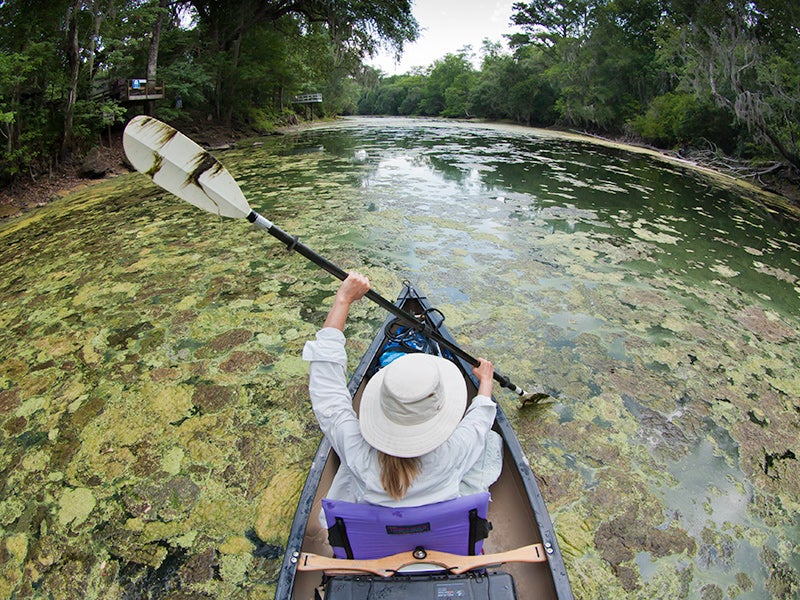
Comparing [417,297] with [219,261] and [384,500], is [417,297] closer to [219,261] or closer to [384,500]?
[384,500]

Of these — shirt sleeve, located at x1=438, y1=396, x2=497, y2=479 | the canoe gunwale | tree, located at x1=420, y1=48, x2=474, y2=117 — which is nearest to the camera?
shirt sleeve, located at x1=438, y1=396, x2=497, y2=479

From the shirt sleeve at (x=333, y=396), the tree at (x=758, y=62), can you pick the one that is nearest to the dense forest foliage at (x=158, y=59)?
the shirt sleeve at (x=333, y=396)

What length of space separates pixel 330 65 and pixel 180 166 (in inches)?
857

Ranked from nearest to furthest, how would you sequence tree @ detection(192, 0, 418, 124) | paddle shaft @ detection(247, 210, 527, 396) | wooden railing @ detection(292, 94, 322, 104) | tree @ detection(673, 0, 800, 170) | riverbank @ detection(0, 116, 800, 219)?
paddle shaft @ detection(247, 210, 527, 396)
riverbank @ detection(0, 116, 800, 219)
tree @ detection(673, 0, 800, 170)
tree @ detection(192, 0, 418, 124)
wooden railing @ detection(292, 94, 322, 104)

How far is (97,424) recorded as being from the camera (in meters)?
2.88

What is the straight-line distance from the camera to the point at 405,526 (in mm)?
1392

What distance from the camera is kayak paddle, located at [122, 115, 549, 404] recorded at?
2.11 m

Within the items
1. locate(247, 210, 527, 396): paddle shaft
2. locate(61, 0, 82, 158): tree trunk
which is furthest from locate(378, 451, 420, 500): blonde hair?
locate(61, 0, 82, 158): tree trunk

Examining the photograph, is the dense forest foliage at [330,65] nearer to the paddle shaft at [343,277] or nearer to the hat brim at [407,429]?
the paddle shaft at [343,277]

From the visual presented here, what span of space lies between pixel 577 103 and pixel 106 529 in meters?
30.2

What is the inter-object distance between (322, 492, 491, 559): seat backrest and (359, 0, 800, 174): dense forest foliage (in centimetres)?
1325

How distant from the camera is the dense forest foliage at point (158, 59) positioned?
7531mm

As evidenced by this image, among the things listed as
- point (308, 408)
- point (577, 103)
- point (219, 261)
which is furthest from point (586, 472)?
point (577, 103)

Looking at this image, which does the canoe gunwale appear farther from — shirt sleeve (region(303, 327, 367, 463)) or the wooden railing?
the wooden railing
